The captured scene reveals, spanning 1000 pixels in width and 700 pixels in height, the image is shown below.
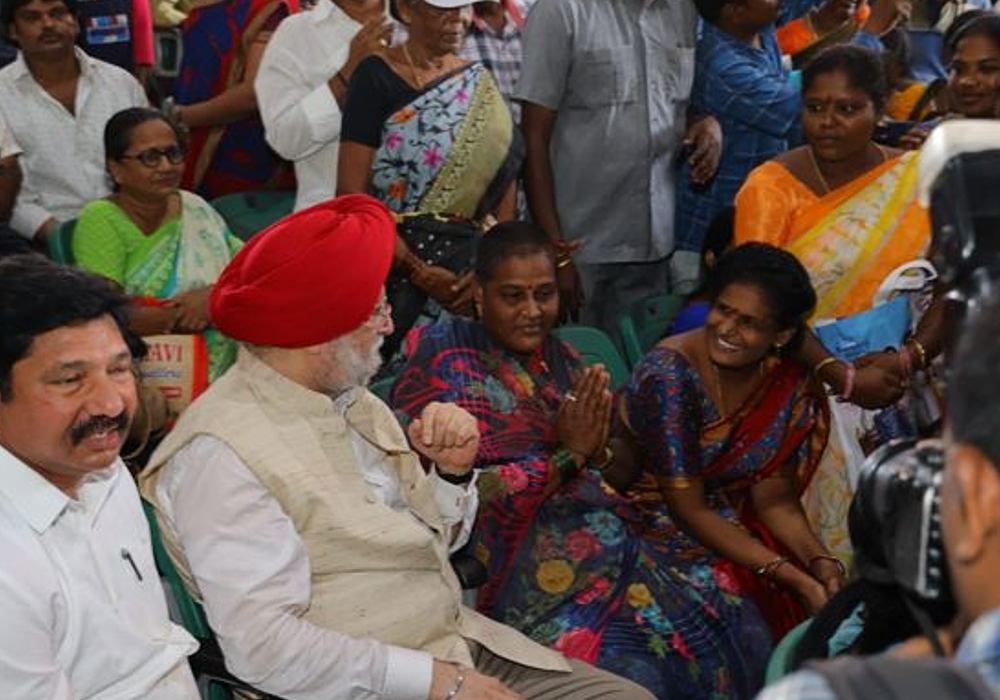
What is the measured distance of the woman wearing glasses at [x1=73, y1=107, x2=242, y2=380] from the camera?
12.8 ft

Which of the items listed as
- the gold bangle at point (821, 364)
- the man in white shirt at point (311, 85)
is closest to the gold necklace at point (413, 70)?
the man in white shirt at point (311, 85)

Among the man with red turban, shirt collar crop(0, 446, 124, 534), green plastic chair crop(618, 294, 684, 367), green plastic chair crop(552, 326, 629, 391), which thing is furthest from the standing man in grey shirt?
shirt collar crop(0, 446, 124, 534)

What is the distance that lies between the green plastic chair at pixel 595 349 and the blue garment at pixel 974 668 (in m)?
2.65

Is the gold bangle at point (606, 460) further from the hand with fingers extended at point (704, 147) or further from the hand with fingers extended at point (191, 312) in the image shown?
the hand with fingers extended at point (704, 147)

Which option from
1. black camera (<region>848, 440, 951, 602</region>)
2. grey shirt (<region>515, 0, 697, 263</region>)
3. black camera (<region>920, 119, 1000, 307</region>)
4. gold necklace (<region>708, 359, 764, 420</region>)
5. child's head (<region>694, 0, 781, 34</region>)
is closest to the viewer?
black camera (<region>848, 440, 951, 602</region>)

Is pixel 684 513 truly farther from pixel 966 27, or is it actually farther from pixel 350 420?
pixel 966 27

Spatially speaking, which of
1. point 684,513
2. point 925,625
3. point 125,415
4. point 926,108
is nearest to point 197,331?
point 684,513

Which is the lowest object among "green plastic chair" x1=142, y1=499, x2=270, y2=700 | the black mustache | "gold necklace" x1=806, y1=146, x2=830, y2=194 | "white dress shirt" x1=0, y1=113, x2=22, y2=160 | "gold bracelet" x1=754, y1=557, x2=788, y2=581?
"gold bracelet" x1=754, y1=557, x2=788, y2=581

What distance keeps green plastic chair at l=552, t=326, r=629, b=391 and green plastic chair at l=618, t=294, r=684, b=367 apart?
8.9 inches

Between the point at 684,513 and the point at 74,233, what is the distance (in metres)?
1.60

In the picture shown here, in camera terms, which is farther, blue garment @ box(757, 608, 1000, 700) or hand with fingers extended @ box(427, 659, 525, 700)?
hand with fingers extended @ box(427, 659, 525, 700)

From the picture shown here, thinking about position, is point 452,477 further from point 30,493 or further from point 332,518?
point 30,493

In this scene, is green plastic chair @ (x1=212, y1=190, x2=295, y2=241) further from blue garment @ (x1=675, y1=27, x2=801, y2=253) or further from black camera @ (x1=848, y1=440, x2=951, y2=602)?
A: black camera @ (x1=848, y1=440, x2=951, y2=602)

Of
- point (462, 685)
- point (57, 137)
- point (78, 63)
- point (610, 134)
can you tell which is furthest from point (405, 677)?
point (78, 63)
